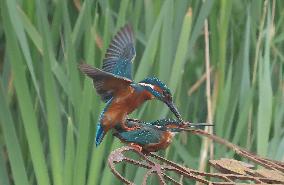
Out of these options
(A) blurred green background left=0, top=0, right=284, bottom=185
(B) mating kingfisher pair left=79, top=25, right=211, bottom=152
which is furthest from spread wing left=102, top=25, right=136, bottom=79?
(A) blurred green background left=0, top=0, right=284, bottom=185

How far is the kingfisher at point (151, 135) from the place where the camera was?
614 millimetres

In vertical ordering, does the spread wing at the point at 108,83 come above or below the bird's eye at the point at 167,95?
above

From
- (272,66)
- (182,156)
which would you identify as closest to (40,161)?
(182,156)

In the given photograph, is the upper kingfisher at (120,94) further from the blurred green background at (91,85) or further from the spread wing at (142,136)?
the blurred green background at (91,85)

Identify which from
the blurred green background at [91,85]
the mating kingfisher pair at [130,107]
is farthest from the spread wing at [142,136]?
the blurred green background at [91,85]

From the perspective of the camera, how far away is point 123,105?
0.60m

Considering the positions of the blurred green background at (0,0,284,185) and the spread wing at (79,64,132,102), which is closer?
the spread wing at (79,64,132,102)

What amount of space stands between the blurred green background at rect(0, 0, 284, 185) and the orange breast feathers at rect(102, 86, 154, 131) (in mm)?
Result: 540

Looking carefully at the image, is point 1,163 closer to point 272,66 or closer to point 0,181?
point 0,181

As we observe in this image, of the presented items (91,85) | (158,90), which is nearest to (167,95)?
(158,90)

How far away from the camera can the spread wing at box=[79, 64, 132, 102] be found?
23.6 inches

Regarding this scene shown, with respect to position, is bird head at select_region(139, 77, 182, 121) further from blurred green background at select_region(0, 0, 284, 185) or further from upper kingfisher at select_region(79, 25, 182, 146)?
blurred green background at select_region(0, 0, 284, 185)

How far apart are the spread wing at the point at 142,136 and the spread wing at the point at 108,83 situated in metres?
0.03

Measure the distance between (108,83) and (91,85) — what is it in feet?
1.79
